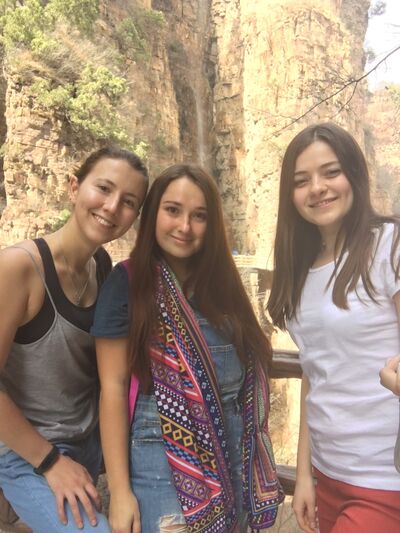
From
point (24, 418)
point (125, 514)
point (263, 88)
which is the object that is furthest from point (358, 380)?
point (263, 88)

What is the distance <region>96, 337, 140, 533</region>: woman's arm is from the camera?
1381mm

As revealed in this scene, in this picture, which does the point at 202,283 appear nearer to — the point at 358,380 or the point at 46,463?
the point at 358,380

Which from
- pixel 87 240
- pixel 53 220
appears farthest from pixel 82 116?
pixel 87 240

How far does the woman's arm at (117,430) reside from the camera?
1381mm

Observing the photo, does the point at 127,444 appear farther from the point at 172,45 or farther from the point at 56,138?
the point at 172,45

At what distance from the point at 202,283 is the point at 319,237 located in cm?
49

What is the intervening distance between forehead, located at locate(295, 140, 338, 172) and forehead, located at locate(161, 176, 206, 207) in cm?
38

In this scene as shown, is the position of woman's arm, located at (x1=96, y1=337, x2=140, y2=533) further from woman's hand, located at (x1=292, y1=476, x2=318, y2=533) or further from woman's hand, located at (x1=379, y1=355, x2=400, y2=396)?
woman's hand, located at (x1=379, y1=355, x2=400, y2=396)

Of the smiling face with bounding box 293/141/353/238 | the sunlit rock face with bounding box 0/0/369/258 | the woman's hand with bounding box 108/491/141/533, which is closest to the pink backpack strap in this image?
the woman's hand with bounding box 108/491/141/533

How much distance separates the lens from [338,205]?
143 centimetres

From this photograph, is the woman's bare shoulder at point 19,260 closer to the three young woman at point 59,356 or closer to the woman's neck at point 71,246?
the three young woman at point 59,356

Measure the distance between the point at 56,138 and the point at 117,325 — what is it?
10.1 metres

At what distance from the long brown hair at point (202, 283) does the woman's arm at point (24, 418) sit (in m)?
0.36

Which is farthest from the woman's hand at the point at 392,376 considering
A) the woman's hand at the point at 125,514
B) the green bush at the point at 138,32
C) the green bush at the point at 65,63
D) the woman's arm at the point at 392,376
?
the green bush at the point at 138,32
